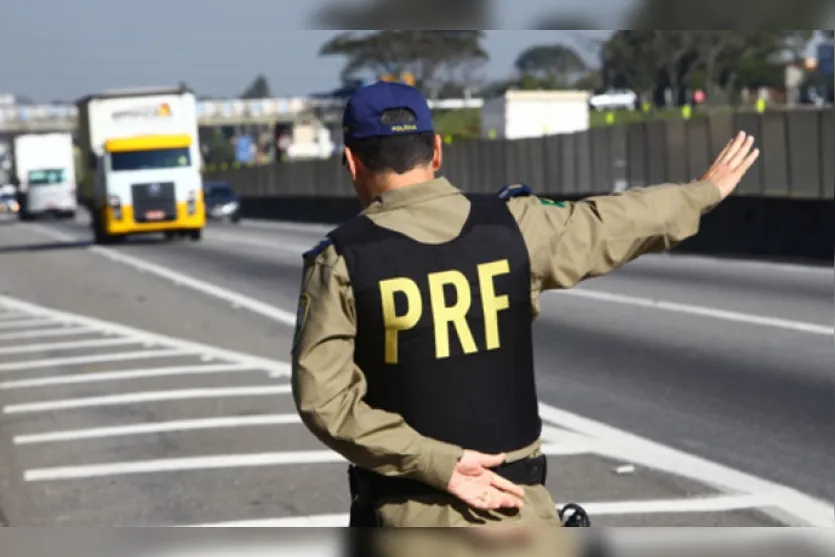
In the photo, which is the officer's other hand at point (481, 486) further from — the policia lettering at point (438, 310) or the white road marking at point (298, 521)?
the white road marking at point (298, 521)

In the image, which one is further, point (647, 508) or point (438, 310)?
point (647, 508)

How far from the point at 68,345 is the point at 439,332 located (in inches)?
617

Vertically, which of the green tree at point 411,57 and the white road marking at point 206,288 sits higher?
the green tree at point 411,57

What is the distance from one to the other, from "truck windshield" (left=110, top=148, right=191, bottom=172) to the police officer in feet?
137

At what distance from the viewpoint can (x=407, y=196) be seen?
3834mm

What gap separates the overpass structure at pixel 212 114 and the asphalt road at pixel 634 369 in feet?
428

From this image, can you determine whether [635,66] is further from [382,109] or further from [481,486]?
[481,486]

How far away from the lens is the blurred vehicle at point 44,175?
88438 millimetres

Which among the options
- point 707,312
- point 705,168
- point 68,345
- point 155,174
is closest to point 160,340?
point 68,345

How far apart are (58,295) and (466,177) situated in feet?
90.2

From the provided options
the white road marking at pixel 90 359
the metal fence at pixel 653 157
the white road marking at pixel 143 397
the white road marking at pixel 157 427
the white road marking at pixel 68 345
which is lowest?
the white road marking at pixel 68 345

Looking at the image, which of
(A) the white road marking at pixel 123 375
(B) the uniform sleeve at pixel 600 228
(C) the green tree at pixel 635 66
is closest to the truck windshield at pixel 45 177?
(C) the green tree at pixel 635 66

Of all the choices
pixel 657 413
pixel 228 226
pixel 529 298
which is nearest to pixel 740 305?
pixel 657 413

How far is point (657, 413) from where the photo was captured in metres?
11.9
